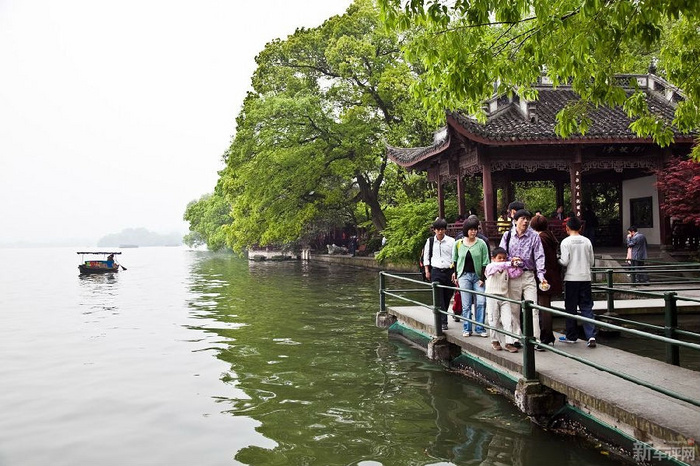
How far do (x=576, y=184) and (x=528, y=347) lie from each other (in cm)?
1493

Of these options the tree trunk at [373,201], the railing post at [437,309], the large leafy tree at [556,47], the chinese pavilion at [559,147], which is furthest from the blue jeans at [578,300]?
the tree trunk at [373,201]

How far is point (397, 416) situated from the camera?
A: 6922 mm

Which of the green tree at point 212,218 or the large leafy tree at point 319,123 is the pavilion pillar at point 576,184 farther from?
the green tree at point 212,218

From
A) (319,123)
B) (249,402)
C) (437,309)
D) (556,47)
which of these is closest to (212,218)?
(319,123)

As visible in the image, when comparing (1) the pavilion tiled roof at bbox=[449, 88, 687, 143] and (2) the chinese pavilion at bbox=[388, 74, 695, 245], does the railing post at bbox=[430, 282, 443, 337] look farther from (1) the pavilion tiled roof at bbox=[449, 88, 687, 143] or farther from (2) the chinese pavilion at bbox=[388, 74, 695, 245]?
(1) the pavilion tiled roof at bbox=[449, 88, 687, 143]

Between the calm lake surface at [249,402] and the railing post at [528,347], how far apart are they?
50 cm

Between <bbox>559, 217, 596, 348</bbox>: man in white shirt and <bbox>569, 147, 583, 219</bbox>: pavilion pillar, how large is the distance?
40.3ft

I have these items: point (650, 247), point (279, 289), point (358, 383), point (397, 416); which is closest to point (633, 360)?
point (397, 416)

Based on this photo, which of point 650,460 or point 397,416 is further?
point 397,416

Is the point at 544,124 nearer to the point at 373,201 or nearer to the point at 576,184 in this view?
the point at 576,184

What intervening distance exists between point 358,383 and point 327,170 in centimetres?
2654

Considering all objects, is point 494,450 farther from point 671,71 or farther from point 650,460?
point 671,71

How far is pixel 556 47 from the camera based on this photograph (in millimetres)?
8203

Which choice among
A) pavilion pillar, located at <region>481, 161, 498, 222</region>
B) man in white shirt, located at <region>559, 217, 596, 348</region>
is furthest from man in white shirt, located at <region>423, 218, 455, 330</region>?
pavilion pillar, located at <region>481, 161, 498, 222</region>
